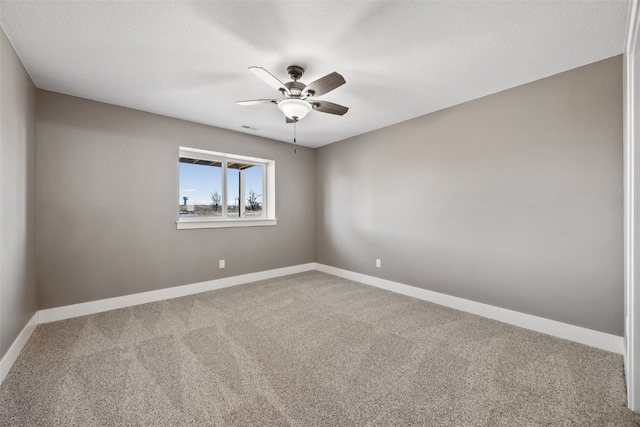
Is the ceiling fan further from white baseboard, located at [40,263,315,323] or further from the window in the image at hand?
white baseboard, located at [40,263,315,323]

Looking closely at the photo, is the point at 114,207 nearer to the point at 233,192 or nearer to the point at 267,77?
the point at 233,192

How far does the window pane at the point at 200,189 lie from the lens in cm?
397

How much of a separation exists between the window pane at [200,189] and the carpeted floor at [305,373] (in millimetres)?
1548

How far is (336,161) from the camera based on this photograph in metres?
4.84

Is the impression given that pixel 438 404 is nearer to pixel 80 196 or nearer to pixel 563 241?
pixel 563 241

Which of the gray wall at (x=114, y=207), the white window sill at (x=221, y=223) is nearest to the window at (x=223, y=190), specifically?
the white window sill at (x=221, y=223)

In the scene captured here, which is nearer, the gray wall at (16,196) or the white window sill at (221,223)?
the gray wall at (16,196)

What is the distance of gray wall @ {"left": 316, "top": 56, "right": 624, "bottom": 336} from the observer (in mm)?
2305

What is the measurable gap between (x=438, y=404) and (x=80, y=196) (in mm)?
3837

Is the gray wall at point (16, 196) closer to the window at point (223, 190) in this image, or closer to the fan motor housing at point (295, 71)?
the window at point (223, 190)

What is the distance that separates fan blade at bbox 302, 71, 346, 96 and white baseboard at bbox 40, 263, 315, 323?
9.74 ft

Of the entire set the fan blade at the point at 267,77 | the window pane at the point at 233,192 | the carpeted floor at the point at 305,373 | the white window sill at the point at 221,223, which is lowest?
the carpeted floor at the point at 305,373

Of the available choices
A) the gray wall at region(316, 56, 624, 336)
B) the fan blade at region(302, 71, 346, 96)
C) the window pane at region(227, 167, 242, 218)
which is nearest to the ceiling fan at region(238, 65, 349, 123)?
the fan blade at region(302, 71, 346, 96)

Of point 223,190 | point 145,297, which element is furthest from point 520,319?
point 145,297
